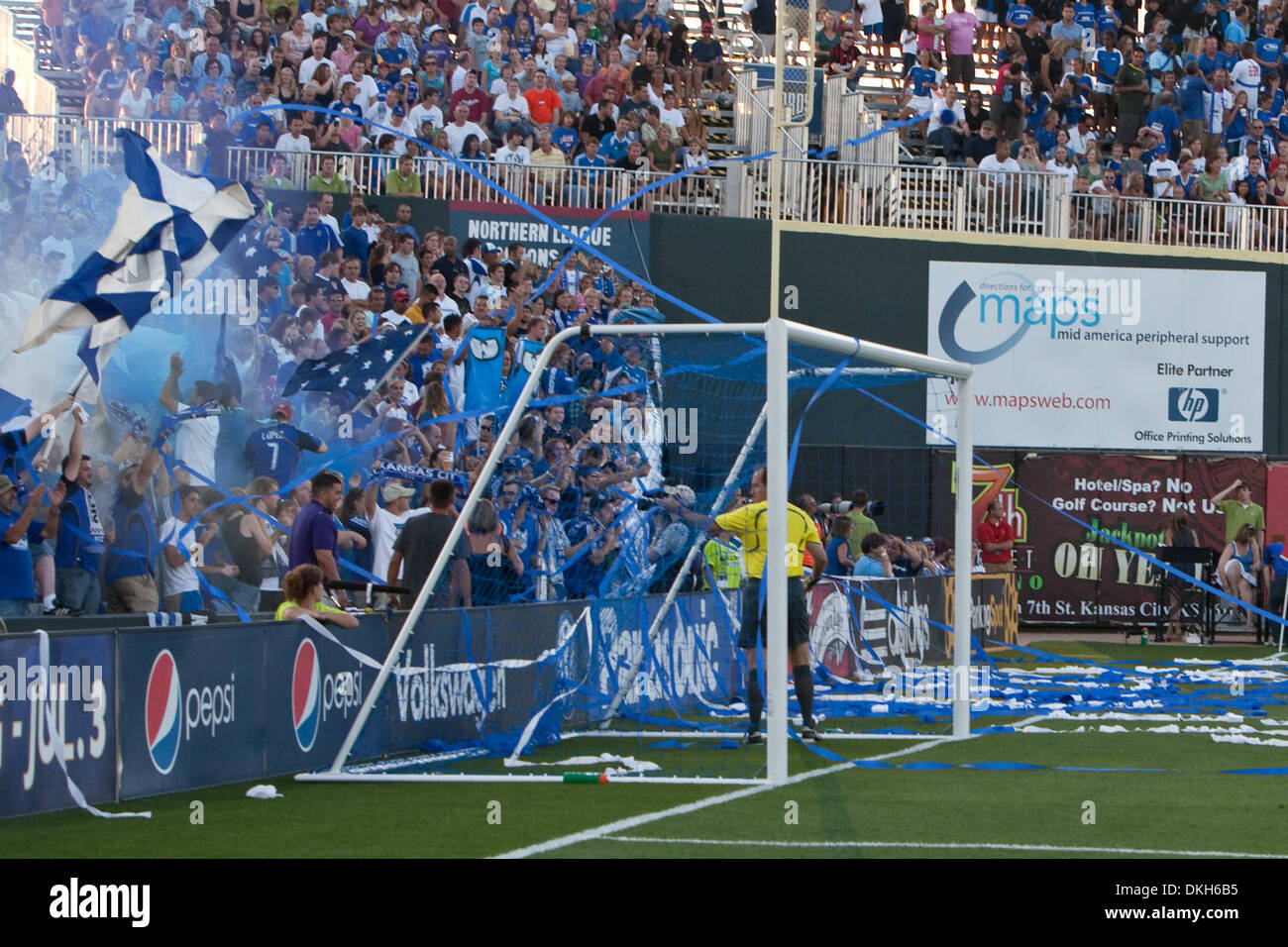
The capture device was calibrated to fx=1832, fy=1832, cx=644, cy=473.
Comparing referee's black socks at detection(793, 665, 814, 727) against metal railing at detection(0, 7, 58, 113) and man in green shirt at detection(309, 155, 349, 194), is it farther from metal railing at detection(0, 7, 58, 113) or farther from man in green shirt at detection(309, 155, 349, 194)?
metal railing at detection(0, 7, 58, 113)

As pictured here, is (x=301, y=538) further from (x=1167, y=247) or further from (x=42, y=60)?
(x=1167, y=247)

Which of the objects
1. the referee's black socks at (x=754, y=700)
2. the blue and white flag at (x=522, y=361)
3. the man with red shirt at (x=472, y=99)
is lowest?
the referee's black socks at (x=754, y=700)

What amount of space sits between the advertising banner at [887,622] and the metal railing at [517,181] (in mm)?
7477

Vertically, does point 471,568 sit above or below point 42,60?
below

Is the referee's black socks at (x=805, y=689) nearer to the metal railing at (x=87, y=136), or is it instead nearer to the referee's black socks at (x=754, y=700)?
the referee's black socks at (x=754, y=700)

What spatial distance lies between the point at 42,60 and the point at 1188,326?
59.9 feet

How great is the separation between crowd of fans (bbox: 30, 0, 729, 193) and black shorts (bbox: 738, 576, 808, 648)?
956 cm

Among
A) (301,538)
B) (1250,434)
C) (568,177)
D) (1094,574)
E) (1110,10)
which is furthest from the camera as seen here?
(1110,10)

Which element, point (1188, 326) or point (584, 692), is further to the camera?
point (1188, 326)

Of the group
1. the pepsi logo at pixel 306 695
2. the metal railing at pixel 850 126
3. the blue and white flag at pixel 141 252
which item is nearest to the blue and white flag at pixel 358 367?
the blue and white flag at pixel 141 252

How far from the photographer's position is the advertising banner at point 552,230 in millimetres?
25594

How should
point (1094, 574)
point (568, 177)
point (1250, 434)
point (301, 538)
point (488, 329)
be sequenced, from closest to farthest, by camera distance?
point (301, 538), point (488, 329), point (568, 177), point (1094, 574), point (1250, 434)
